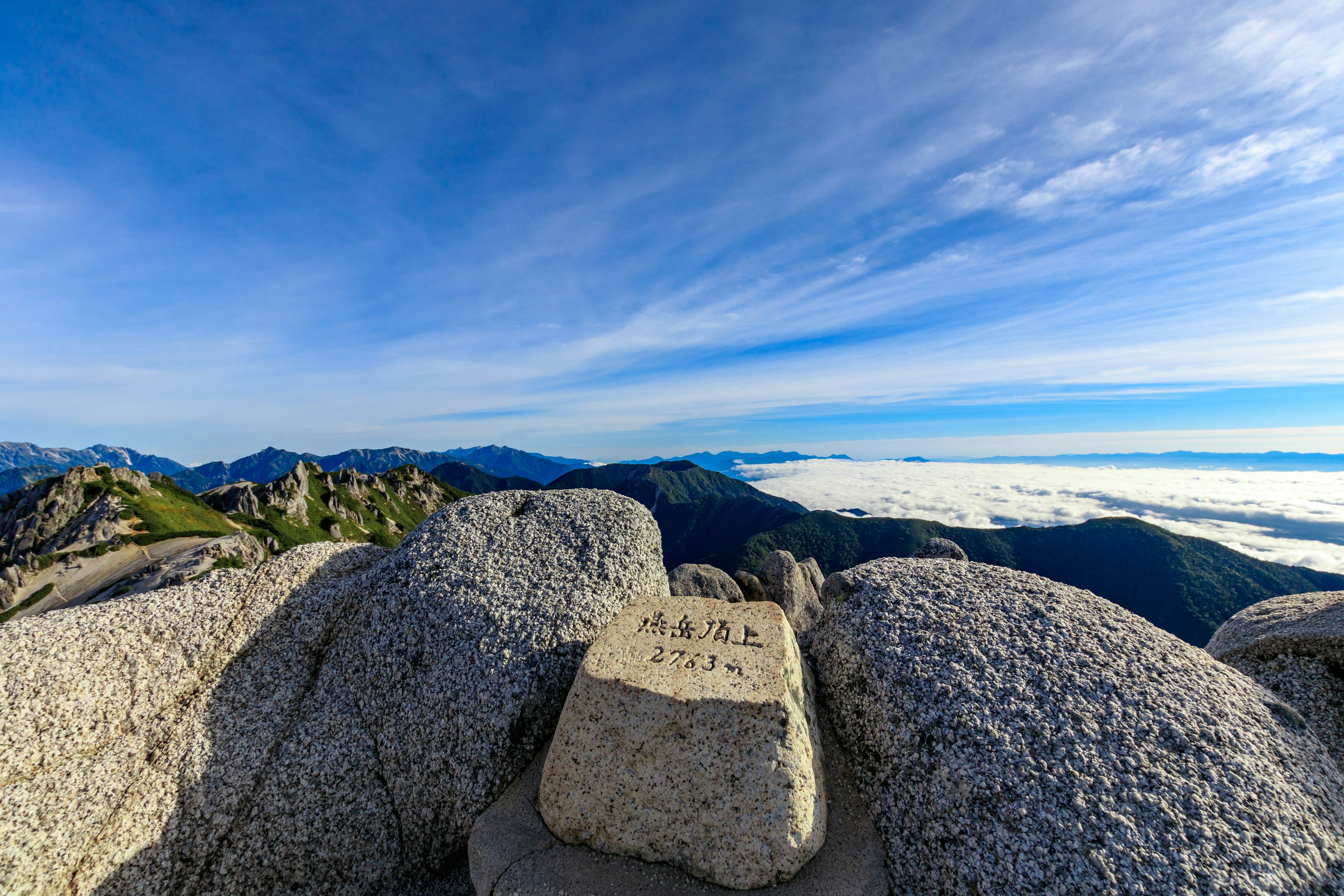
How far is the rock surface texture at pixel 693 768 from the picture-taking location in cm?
804

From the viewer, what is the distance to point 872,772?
9125 millimetres

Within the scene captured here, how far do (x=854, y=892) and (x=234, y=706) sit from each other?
12.1 m

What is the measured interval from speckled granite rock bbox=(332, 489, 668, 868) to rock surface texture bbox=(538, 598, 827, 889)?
4.57ft

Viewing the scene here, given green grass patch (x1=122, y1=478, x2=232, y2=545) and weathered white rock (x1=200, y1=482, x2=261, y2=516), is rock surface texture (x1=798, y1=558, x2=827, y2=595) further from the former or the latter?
weathered white rock (x1=200, y1=482, x2=261, y2=516)

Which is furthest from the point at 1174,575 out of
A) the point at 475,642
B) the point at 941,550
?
the point at 475,642

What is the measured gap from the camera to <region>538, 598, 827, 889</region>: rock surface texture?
8.04 m

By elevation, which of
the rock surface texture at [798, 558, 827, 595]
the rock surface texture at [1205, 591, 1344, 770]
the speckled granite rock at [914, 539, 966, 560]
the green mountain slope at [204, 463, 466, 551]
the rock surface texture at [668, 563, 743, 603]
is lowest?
the green mountain slope at [204, 463, 466, 551]

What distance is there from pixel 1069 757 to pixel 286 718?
14.2m

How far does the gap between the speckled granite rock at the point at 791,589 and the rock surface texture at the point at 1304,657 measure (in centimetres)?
→ 1395

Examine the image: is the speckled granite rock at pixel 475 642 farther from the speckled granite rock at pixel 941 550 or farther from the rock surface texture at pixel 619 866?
the speckled granite rock at pixel 941 550

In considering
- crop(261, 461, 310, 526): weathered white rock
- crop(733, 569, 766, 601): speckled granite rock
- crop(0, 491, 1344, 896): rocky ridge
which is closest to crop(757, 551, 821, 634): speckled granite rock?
crop(733, 569, 766, 601): speckled granite rock

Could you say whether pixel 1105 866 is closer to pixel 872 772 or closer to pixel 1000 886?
pixel 1000 886

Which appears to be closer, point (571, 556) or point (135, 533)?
point (571, 556)

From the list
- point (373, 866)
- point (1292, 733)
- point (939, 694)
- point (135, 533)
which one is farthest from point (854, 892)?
point (135, 533)
